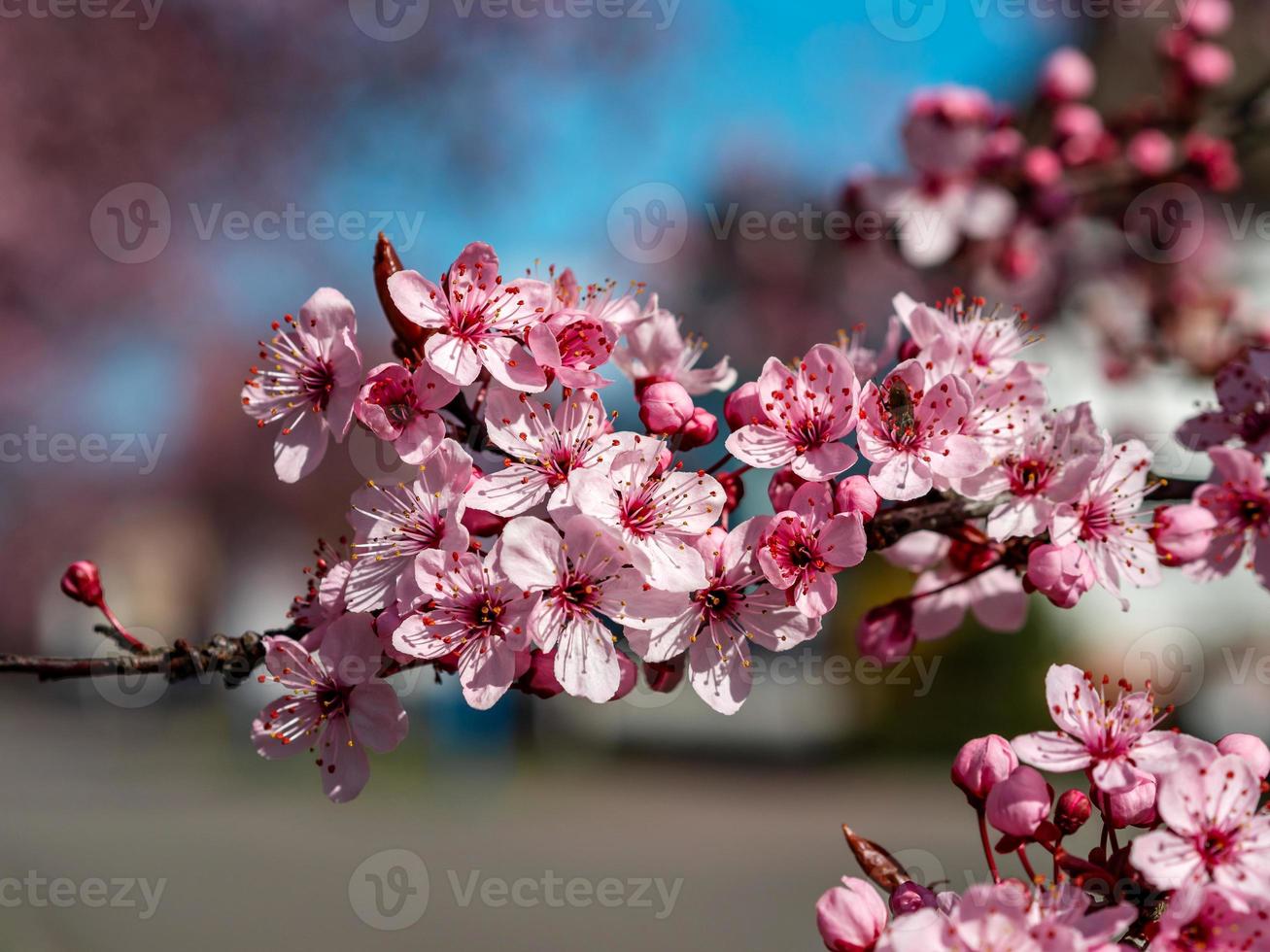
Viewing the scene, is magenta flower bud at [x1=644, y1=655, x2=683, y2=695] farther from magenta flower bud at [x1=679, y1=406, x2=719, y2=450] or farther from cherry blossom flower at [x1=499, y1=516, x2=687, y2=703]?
magenta flower bud at [x1=679, y1=406, x2=719, y2=450]

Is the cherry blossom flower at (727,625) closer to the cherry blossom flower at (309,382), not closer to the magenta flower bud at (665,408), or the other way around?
the magenta flower bud at (665,408)

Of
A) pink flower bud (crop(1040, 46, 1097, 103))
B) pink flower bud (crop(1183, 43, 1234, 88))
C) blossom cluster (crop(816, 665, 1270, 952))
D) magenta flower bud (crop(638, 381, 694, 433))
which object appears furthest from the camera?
pink flower bud (crop(1040, 46, 1097, 103))

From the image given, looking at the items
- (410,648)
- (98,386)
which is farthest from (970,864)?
(410,648)

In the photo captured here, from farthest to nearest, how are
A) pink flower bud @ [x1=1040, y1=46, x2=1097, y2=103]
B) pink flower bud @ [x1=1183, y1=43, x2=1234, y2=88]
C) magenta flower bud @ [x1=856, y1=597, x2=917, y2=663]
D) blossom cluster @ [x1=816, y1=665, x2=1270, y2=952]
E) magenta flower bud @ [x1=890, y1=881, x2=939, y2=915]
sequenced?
pink flower bud @ [x1=1040, y1=46, x2=1097, y2=103] → pink flower bud @ [x1=1183, y1=43, x2=1234, y2=88] → magenta flower bud @ [x1=856, y1=597, x2=917, y2=663] → magenta flower bud @ [x1=890, y1=881, x2=939, y2=915] → blossom cluster @ [x1=816, y1=665, x2=1270, y2=952]

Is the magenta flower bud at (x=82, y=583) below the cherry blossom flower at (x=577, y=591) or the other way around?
below

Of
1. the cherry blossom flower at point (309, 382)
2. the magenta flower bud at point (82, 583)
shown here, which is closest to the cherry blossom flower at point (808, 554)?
the cherry blossom flower at point (309, 382)

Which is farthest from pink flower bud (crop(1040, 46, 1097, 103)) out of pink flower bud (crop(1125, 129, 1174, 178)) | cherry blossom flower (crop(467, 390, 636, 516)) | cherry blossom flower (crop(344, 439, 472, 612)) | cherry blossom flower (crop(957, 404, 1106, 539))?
cherry blossom flower (crop(344, 439, 472, 612))

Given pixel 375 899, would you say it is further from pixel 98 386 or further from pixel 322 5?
pixel 322 5

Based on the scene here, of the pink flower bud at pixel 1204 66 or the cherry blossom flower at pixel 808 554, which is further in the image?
the pink flower bud at pixel 1204 66
